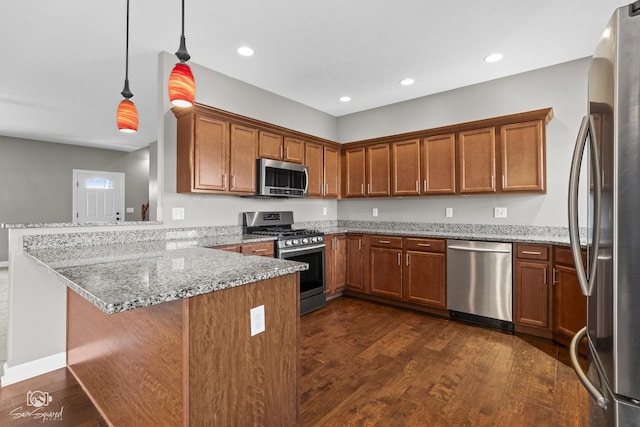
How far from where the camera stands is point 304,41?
2.82 metres

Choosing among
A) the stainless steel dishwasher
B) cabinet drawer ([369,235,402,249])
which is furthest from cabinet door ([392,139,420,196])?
the stainless steel dishwasher

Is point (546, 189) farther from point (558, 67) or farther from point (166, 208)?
point (166, 208)

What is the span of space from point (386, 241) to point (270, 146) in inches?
72.2

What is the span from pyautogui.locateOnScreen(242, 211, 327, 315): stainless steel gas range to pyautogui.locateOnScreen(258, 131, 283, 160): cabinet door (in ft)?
2.45

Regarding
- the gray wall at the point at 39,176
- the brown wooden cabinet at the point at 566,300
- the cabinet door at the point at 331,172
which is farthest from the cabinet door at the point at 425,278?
the gray wall at the point at 39,176

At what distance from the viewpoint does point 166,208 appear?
9.99ft

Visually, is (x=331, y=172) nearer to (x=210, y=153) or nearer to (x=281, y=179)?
(x=281, y=179)

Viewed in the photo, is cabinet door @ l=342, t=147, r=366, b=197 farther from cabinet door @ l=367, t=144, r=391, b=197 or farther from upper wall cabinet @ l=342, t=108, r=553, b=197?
cabinet door @ l=367, t=144, r=391, b=197

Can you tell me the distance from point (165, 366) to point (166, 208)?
207cm

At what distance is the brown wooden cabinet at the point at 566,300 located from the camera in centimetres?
261

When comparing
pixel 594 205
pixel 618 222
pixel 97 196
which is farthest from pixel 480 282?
pixel 97 196

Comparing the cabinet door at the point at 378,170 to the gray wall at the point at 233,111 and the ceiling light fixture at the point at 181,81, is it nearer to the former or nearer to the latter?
the gray wall at the point at 233,111

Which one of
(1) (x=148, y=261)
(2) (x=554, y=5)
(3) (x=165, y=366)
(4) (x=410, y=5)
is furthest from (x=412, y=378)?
(2) (x=554, y=5)

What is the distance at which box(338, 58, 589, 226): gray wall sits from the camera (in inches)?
125
